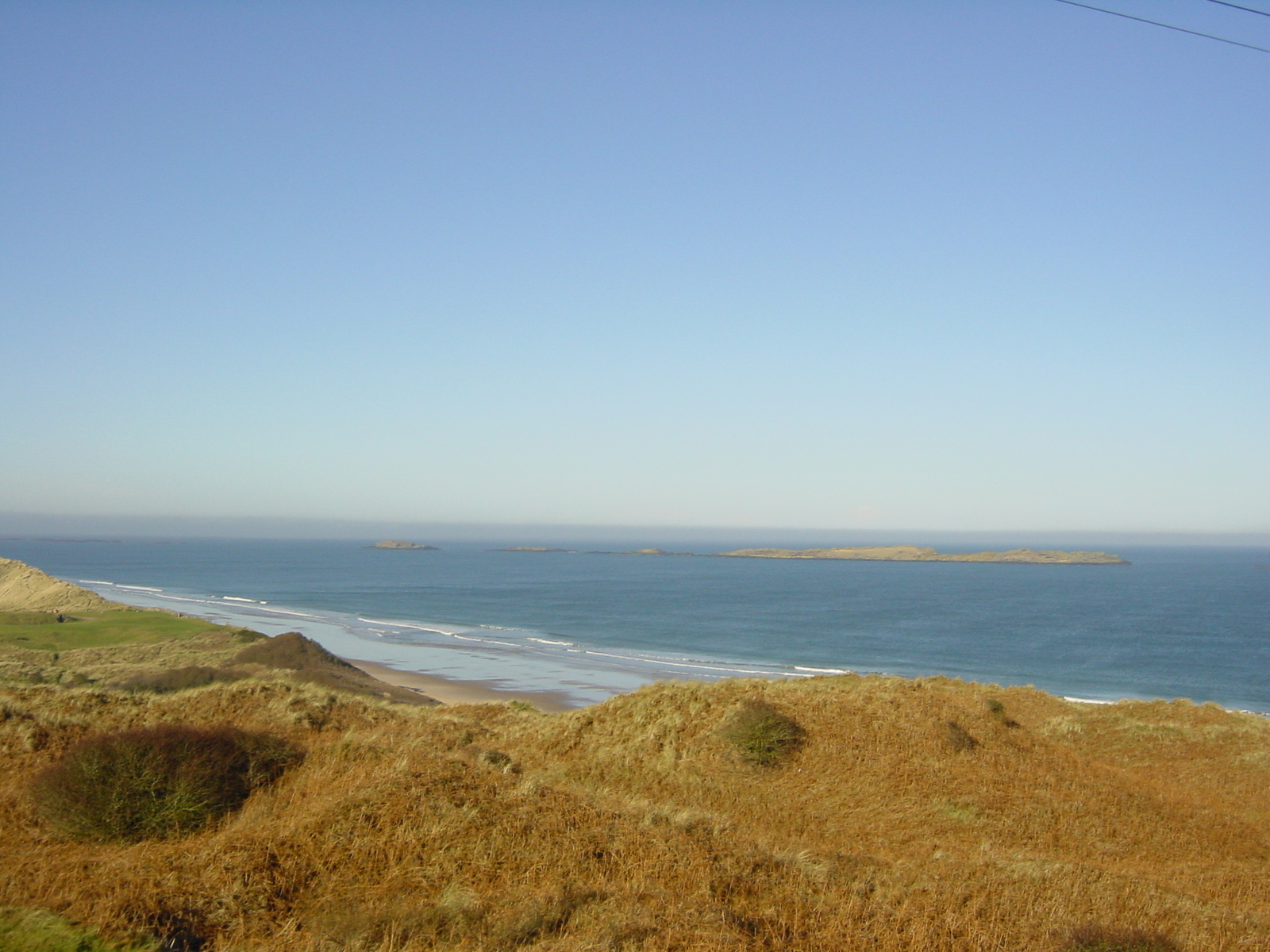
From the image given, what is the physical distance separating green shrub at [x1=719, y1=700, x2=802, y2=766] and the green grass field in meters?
42.3

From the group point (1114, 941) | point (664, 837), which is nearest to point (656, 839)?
point (664, 837)

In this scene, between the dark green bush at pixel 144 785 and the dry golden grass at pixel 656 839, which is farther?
the dark green bush at pixel 144 785

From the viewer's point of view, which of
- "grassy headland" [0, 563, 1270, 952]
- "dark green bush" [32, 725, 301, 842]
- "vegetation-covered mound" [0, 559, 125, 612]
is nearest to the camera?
"grassy headland" [0, 563, 1270, 952]

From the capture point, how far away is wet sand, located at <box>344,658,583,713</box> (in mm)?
41875

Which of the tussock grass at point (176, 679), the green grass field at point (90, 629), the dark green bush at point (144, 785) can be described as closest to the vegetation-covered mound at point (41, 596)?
the green grass field at point (90, 629)

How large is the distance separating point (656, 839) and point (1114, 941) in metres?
4.54

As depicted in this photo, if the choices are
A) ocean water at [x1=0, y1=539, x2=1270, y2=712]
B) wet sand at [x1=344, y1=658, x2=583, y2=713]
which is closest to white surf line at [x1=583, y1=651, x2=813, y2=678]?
ocean water at [x1=0, y1=539, x2=1270, y2=712]

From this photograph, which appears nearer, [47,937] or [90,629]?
[47,937]

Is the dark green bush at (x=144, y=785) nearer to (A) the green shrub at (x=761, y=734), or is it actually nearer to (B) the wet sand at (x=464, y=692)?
(A) the green shrub at (x=761, y=734)

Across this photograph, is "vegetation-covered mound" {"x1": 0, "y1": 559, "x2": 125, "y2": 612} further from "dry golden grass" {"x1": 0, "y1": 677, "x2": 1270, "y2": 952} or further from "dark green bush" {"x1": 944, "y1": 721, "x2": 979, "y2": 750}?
"dark green bush" {"x1": 944, "y1": 721, "x2": 979, "y2": 750}

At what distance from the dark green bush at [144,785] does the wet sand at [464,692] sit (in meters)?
28.8

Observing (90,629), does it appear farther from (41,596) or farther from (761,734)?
(761,734)

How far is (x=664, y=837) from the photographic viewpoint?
10031 millimetres

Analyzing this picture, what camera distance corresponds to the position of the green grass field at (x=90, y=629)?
159ft
